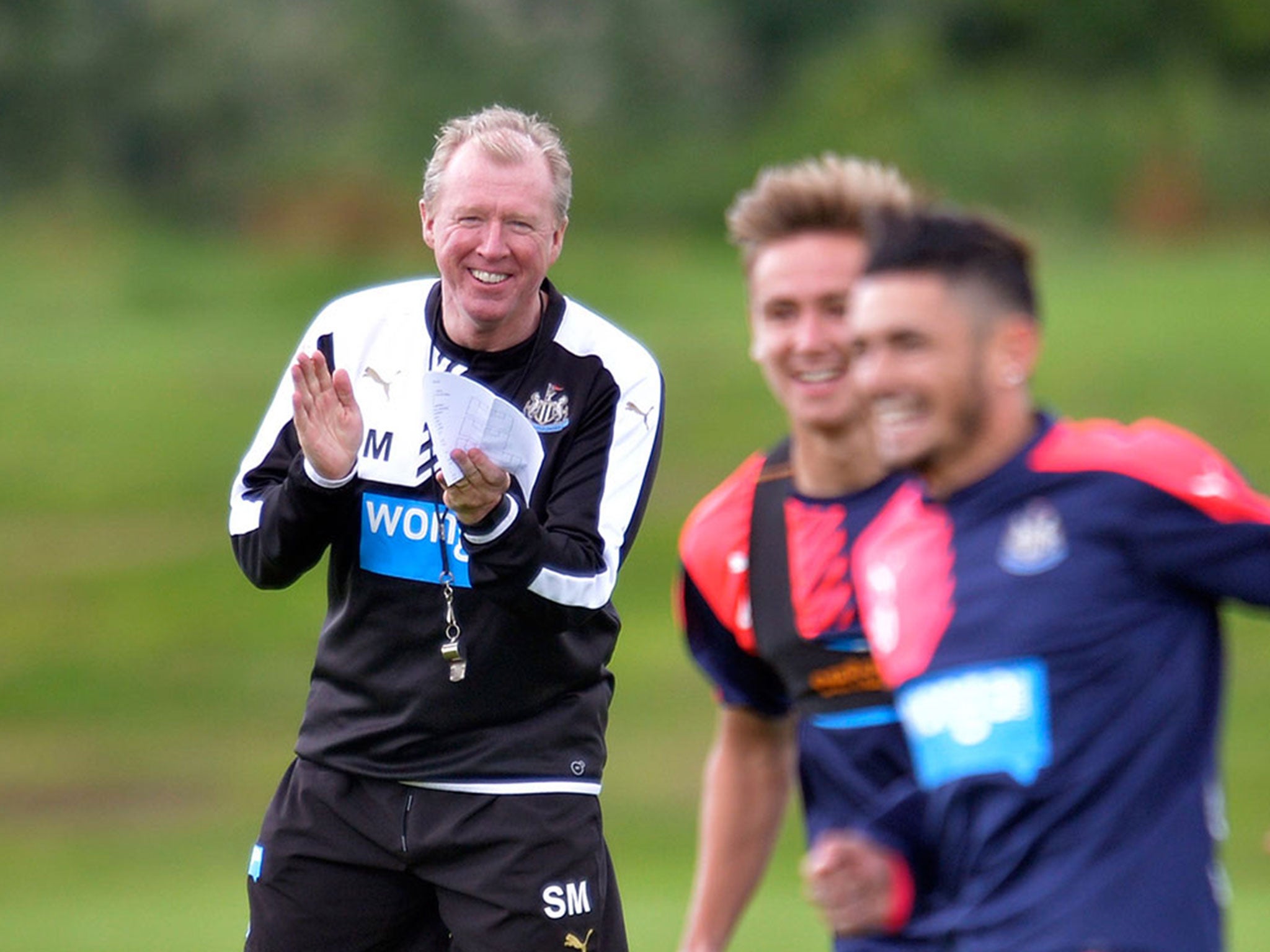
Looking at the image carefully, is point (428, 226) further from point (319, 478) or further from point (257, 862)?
point (257, 862)

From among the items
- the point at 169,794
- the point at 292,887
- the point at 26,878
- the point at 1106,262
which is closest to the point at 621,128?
the point at 1106,262

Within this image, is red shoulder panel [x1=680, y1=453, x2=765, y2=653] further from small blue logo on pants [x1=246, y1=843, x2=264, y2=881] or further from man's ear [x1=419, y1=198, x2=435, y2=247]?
small blue logo on pants [x1=246, y1=843, x2=264, y2=881]

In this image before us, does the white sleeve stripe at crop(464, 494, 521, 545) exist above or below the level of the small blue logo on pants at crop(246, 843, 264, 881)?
above

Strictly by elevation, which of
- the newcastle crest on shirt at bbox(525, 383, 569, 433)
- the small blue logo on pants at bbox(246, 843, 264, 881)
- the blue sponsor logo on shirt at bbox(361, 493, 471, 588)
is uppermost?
the newcastle crest on shirt at bbox(525, 383, 569, 433)

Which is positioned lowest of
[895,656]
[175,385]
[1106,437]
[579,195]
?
[895,656]

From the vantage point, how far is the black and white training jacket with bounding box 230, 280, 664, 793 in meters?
5.05

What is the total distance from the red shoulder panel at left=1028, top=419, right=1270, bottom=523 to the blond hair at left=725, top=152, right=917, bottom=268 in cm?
81

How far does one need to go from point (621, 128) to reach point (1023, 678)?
34.9 m

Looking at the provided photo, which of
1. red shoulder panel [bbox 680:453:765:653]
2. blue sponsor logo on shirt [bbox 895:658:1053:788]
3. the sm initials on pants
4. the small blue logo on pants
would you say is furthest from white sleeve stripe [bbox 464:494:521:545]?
blue sponsor logo on shirt [bbox 895:658:1053:788]

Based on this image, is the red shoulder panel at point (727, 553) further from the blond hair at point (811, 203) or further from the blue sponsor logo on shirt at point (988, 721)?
the blue sponsor logo on shirt at point (988, 721)

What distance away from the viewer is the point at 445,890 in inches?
202

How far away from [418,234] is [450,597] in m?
30.3

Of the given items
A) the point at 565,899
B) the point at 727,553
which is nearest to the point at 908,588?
the point at 727,553

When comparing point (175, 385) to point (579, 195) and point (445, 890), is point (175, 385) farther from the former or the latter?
point (445, 890)
